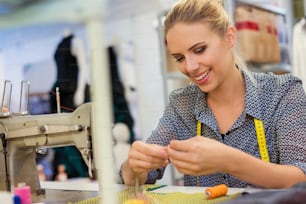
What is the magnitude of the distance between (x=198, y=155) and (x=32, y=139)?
0.38m

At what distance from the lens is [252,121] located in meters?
1.12

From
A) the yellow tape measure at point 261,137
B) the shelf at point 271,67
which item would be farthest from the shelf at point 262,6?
the yellow tape measure at point 261,137

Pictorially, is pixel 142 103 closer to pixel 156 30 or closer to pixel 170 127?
pixel 156 30

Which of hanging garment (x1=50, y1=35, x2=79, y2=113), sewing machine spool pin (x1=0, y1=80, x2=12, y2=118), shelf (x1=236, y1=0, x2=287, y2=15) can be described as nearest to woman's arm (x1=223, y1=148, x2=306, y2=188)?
sewing machine spool pin (x1=0, y1=80, x2=12, y2=118)

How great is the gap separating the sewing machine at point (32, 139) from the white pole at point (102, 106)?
1.37ft

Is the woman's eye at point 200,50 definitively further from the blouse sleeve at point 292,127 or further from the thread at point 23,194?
the thread at point 23,194

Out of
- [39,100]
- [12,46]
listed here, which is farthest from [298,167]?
[39,100]

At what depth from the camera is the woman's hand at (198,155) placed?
79cm

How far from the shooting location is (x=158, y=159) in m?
0.90

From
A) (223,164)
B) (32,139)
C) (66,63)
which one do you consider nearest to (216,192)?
(223,164)

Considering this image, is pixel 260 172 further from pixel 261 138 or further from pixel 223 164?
pixel 261 138

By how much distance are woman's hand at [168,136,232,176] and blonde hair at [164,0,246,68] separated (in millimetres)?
361

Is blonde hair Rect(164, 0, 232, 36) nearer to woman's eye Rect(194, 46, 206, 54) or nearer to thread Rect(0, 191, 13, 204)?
woman's eye Rect(194, 46, 206, 54)

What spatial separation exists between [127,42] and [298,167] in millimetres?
1641
